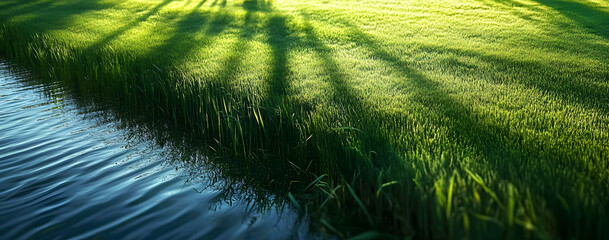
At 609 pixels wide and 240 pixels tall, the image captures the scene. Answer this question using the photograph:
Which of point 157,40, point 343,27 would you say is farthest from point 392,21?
point 157,40

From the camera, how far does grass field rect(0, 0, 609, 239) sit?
7.12 feet

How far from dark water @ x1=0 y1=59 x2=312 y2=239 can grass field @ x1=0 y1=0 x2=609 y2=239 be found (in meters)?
0.36

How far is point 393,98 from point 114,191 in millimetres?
2663

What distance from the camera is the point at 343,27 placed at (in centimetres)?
815

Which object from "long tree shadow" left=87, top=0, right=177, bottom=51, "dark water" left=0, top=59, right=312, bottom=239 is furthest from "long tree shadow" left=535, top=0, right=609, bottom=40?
"long tree shadow" left=87, top=0, right=177, bottom=51

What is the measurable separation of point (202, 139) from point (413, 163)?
7.89ft

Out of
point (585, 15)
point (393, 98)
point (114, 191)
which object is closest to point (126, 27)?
point (114, 191)

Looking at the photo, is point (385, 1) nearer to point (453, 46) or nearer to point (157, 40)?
point (453, 46)

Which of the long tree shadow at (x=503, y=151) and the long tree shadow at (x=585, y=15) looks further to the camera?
the long tree shadow at (x=585, y=15)

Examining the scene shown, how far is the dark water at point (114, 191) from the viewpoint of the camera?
107 inches

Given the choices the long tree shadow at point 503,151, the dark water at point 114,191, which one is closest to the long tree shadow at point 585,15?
the long tree shadow at point 503,151

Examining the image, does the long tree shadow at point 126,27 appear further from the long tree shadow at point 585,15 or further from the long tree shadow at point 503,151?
the long tree shadow at point 585,15

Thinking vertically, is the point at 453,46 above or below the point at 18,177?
above

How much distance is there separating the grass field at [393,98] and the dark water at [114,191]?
0.36m
